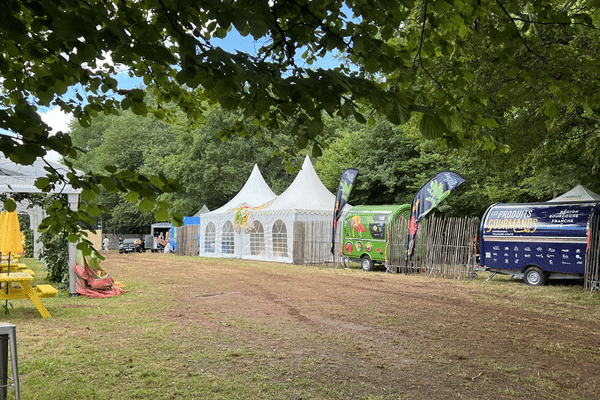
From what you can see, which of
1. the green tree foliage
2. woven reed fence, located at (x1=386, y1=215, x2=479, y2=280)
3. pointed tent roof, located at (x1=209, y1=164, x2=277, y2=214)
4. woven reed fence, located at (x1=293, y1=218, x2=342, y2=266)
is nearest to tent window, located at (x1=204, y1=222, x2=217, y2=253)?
pointed tent roof, located at (x1=209, y1=164, x2=277, y2=214)

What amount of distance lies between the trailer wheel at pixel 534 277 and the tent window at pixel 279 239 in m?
11.1

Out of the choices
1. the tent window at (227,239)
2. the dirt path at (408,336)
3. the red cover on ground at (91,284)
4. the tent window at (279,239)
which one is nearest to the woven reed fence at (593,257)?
the dirt path at (408,336)

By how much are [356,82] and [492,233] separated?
45.5ft

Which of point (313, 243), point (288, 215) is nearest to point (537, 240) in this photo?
point (313, 243)

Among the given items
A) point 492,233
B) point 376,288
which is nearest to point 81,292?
point 376,288

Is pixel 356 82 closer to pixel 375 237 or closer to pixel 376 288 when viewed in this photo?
pixel 376 288

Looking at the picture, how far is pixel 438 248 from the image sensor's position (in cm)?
1616

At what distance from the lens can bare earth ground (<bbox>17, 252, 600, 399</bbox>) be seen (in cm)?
491

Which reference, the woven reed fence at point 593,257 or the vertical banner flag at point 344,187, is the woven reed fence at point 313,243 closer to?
the vertical banner flag at point 344,187

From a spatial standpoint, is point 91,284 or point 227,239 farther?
point 227,239

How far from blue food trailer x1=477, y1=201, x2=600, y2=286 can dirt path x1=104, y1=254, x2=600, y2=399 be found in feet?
4.46

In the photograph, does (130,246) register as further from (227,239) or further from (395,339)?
(395,339)

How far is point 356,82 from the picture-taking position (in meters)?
2.50

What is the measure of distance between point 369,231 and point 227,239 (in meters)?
11.3
